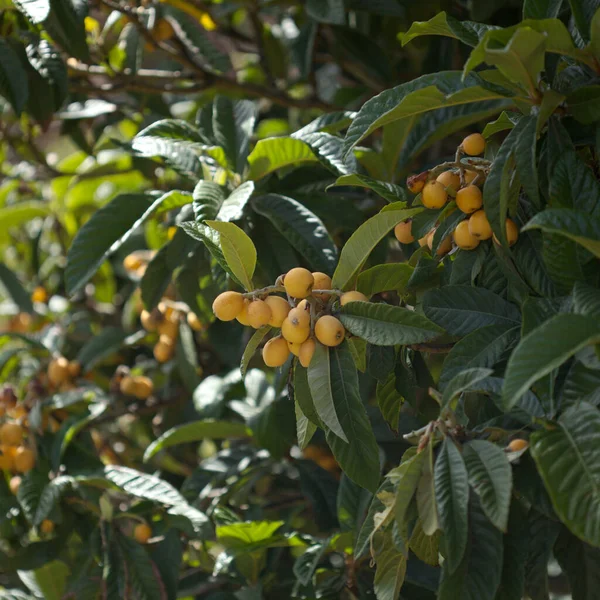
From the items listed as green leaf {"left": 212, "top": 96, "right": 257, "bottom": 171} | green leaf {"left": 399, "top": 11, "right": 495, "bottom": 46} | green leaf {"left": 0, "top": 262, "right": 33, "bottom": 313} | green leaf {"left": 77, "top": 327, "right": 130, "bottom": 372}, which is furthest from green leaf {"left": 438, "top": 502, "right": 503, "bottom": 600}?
green leaf {"left": 0, "top": 262, "right": 33, "bottom": 313}

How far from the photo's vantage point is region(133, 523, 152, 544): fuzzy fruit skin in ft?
4.52

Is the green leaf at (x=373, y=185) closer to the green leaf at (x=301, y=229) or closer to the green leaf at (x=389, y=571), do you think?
the green leaf at (x=301, y=229)

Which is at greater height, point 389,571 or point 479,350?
point 479,350

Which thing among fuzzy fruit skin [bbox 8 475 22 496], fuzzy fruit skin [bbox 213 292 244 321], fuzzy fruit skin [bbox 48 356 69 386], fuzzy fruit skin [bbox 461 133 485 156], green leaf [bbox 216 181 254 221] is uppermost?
fuzzy fruit skin [bbox 461 133 485 156]

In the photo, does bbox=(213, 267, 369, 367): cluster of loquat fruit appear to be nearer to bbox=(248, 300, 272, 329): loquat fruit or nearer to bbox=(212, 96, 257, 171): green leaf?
bbox=(248, 300, 272, 329): loquat fruit

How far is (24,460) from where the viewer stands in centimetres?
141

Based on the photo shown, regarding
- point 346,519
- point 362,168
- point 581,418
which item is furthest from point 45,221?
point 581,418

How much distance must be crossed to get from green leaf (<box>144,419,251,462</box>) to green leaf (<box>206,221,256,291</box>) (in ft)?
2.03

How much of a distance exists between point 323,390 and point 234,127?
0.61 meters

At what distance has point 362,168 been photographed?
4.03 feet

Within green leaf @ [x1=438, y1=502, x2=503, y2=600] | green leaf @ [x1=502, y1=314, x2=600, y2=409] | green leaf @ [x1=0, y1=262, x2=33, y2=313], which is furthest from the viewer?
green leaf @ [x1=0, y1=262, x2=33, y2=313]

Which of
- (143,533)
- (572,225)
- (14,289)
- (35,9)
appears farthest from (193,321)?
(572,225)

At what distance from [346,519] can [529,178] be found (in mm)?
622

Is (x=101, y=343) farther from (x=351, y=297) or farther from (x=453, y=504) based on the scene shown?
(x=453, y=504)
